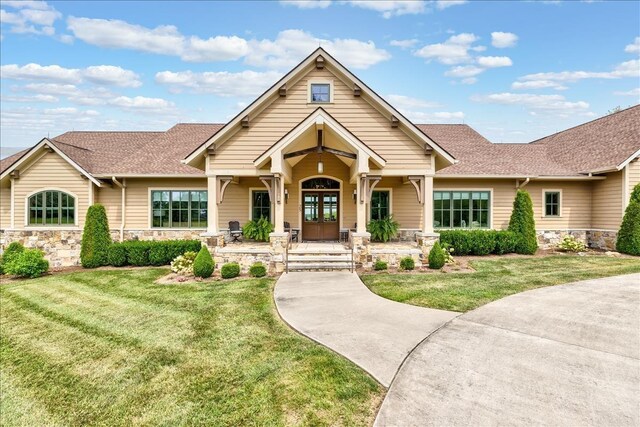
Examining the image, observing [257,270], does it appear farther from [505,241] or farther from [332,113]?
[505,241]

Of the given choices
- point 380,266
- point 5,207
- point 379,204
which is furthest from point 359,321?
point 5,207

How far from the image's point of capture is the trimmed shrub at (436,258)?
10.4 meters

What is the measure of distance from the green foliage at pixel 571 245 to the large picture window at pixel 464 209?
311 centimetres

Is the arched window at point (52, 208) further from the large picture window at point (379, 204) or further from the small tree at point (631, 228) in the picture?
the small tree at point (631, 228)

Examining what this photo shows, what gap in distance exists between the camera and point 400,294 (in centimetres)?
742

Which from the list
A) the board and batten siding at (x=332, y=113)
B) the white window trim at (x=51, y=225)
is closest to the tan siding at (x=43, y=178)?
the white window trim at (x=51, y=225)

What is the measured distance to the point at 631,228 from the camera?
40.5 feet

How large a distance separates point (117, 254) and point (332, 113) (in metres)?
9.82

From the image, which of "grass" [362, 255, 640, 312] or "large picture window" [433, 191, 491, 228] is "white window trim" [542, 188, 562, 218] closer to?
"large picture window" [433, 191, 491, 228]

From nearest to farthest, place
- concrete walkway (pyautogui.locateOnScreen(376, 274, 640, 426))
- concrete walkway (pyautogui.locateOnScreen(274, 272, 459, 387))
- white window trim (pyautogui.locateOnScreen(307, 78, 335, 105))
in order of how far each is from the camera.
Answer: concrete walkway (pyautogui.locateOnScreen(376, 274, 640, 426)) → concrete walkway (pyautogui.locateOnScreen(274, 272, 459, 387)) → white window trim (pyautogui.locateOnScreen(307, 78, 335, 105))

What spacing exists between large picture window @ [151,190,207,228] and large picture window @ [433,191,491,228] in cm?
1067

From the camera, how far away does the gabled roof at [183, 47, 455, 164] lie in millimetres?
10875

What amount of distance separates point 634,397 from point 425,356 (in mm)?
2133

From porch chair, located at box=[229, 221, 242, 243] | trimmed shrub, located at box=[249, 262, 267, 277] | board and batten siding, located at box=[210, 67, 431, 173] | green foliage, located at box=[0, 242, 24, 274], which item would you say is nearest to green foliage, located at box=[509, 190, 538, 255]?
board and batten siding, located at box=[210, 67, 431, 173]
